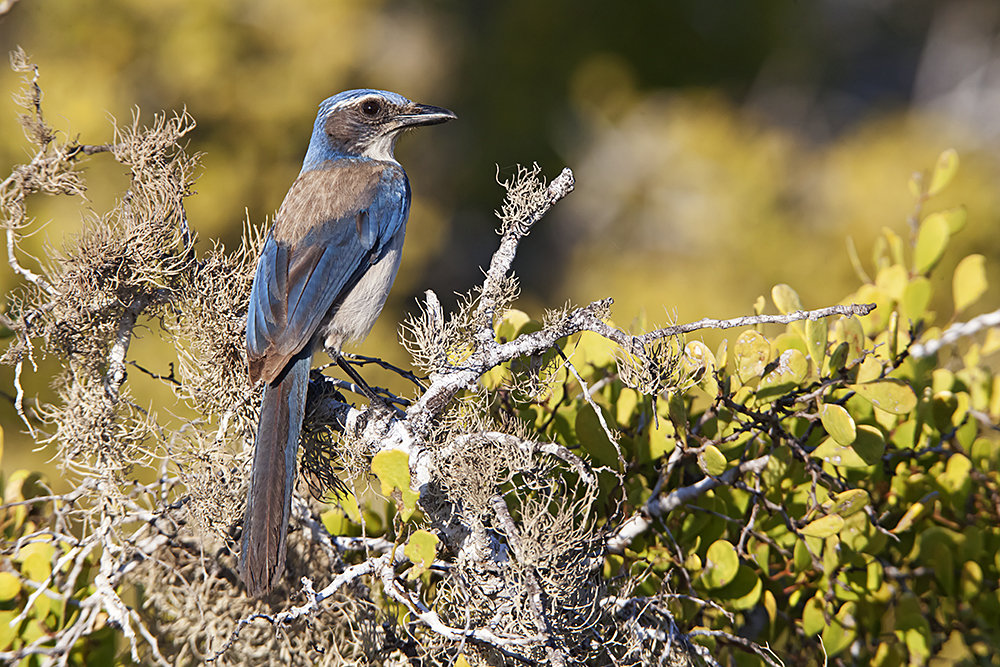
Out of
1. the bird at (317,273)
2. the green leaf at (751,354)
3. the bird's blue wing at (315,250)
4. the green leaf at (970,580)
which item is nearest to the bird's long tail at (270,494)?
the bird at (317,273)

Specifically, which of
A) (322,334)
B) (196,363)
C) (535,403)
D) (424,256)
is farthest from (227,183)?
(535,403)

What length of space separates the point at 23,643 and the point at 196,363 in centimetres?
70

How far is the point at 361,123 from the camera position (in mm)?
3295

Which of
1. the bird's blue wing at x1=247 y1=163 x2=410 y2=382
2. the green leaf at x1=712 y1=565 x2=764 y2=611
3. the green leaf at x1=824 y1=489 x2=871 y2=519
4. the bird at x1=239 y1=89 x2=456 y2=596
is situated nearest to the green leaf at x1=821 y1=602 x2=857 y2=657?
the green leaf at x1=712 y1=565 x2=764 y2=611

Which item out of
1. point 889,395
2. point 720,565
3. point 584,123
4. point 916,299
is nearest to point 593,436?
point 720,565

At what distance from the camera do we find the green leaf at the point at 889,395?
1729 millimetres

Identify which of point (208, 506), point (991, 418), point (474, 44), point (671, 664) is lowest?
point (671, 664)

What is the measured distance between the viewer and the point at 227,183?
5.87m

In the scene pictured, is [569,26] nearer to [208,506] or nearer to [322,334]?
[322,334]

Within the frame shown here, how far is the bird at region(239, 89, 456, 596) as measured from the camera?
6.05 feet

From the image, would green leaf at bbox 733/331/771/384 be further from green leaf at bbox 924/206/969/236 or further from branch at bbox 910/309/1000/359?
green leaf at bbox 924/206/969/236

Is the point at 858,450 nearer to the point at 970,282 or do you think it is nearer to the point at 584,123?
the point at 970,282

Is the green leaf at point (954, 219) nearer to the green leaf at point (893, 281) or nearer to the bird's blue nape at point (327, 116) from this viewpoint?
the green leaf at point (893, 281)

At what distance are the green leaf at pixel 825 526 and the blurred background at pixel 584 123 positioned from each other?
65 cm
